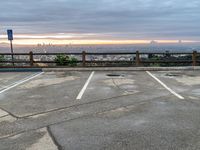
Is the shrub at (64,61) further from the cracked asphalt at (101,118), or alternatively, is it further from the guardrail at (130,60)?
the cracked asphalt at (101,118)

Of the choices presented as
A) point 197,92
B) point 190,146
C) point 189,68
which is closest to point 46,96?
point 197,92

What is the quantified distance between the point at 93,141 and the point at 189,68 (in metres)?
14.1

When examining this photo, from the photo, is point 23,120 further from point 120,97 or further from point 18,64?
point 18,64

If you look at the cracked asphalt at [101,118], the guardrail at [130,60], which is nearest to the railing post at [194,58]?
the guardrail at [130,60]

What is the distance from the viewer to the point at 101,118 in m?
7.14

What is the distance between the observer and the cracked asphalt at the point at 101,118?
5.51 meters

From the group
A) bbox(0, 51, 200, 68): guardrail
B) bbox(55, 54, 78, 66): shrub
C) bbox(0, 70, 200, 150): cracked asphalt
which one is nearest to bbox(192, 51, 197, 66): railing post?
bbox(0, 51, 200, 68): guardrail

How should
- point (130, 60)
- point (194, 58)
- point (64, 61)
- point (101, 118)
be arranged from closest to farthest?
1. point (101, 118)
2. point (194, 58)
3. point (130, 60)
4. point (64, 61)

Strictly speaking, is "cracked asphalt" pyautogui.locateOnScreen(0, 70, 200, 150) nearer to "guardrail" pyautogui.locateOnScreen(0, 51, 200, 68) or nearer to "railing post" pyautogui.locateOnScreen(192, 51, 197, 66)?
"guardrail" pyautogui.locateOnScreen(0, 51, 200, 68)

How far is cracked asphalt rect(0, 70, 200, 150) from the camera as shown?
5.51 meters

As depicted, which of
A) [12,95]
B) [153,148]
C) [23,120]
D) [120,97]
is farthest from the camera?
[12,95]

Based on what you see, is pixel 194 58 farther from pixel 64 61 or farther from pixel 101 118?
pixel 101 118

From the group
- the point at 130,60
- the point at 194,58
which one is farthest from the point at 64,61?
the point at 194,58

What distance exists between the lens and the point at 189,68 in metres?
18.4
